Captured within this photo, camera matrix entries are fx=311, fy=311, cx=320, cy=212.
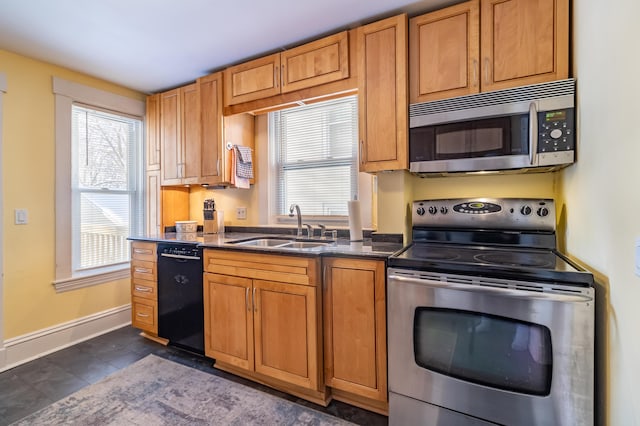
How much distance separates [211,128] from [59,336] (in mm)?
2209

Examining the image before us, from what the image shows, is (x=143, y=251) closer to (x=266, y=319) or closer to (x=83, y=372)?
(x=83, y=372)

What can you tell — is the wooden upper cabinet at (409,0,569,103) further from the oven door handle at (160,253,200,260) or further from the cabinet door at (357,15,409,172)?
the oven door handle at (160,253,200,260)

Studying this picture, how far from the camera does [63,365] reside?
93.0 inches

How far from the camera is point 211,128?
2.76 metres

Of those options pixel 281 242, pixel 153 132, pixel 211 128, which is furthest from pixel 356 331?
pixel 153 132

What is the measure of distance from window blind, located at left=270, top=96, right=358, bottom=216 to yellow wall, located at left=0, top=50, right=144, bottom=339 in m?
1.89

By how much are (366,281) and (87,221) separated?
9.07 feet

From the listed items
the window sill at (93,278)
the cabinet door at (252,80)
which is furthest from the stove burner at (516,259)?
the window sill at (93,278)

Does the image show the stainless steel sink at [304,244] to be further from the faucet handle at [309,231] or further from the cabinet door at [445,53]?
the cabinet door at [445,53]

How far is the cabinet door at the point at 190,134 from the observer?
2902 mm

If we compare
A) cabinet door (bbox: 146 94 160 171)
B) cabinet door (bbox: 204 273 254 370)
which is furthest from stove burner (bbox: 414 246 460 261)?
cabinet door (bbox: 146 94 160 171)

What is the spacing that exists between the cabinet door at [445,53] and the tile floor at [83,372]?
1.93 meters

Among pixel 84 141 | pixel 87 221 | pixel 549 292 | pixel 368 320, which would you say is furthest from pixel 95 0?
pixel 549 292

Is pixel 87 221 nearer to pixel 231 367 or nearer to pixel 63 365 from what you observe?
pixel 63 365
